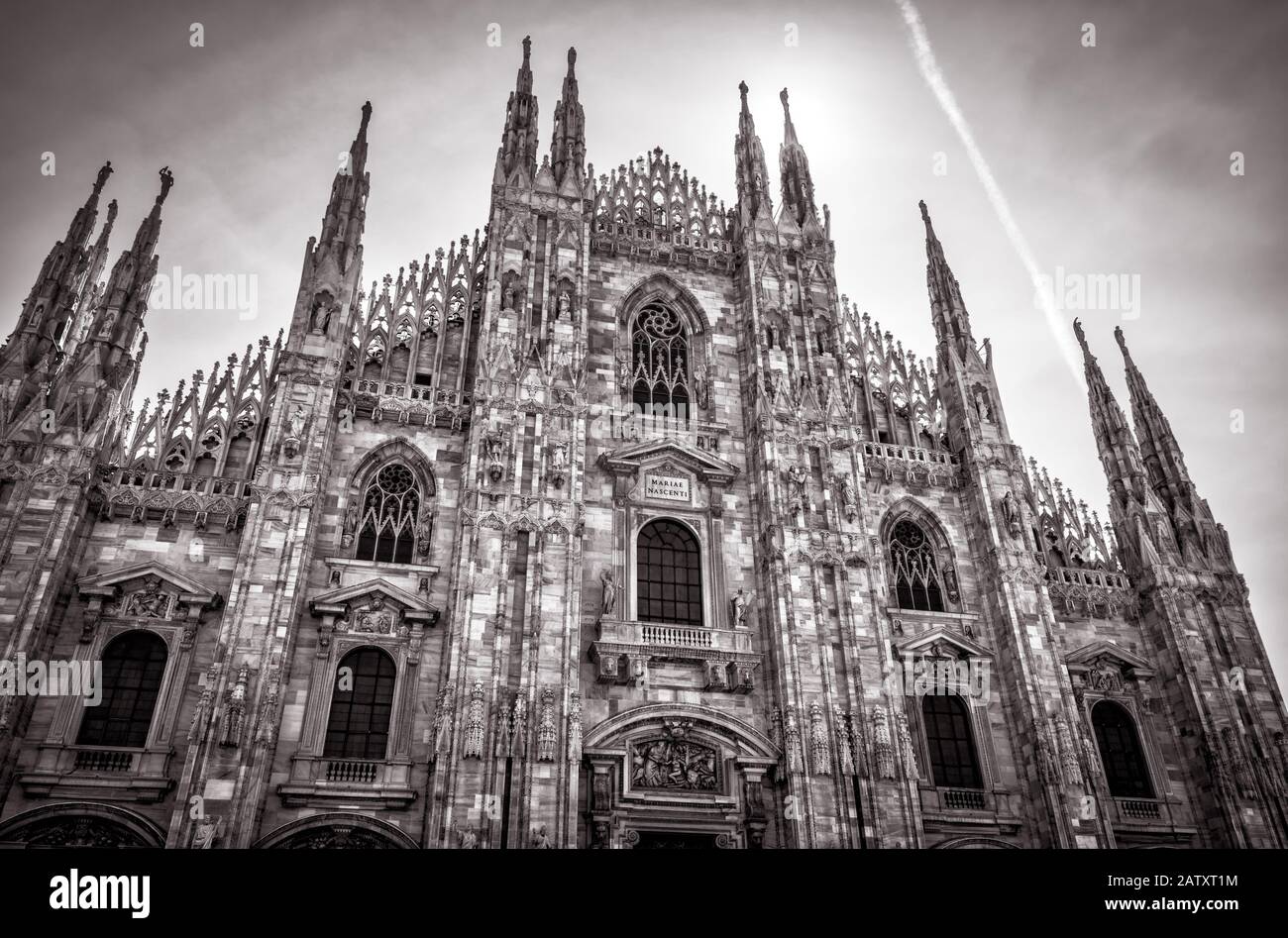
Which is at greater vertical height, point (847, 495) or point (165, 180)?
point (165, 180)

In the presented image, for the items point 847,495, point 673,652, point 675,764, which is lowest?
point 675,764

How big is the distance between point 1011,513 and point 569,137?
17584 millimetres

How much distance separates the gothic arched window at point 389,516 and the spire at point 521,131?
1021cm

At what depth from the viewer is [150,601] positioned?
20.2m

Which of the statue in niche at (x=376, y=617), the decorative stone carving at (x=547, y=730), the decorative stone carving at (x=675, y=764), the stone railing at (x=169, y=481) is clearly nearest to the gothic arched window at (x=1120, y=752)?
the decorative stone carving at (x=675, y=764)

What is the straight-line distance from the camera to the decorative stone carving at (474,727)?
724 inches

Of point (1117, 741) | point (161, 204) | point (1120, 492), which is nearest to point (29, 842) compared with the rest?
point (161, 204)

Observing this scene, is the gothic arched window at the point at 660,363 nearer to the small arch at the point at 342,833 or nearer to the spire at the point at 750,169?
the spire at the point at 750,169

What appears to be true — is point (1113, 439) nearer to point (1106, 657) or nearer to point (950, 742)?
point (1106, 657)

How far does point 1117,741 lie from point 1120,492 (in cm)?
806

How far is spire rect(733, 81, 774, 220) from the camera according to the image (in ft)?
97.4

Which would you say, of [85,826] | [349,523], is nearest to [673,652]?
[349,523]

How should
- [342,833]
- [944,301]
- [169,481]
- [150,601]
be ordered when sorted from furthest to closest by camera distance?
[944,301], [169,481], [150,601], [342,833]
